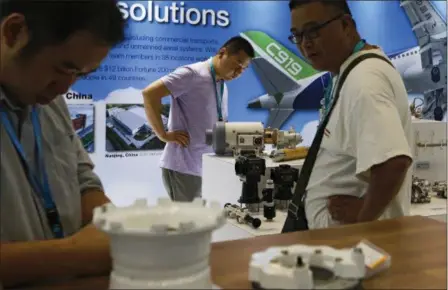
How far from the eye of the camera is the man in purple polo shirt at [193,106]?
332 cm

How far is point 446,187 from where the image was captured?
2.71m

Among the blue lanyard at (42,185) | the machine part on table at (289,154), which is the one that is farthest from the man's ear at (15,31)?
the machine part on table at (289,154)

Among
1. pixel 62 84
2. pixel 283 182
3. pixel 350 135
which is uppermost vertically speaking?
pixel 62 84

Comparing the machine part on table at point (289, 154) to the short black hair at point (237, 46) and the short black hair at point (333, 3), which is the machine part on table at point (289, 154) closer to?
the short black hair at point (237, 46)

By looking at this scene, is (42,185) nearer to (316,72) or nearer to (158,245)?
(158,245)

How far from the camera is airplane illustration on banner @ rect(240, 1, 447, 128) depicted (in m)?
4.42

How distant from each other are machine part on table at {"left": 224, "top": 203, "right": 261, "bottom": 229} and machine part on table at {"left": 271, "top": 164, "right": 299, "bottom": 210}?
0.17 m

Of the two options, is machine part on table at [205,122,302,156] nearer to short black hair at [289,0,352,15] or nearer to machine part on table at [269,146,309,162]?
machine part on table at [269,146,309,162]

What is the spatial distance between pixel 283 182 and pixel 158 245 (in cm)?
179

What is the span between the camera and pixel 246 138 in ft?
9.27

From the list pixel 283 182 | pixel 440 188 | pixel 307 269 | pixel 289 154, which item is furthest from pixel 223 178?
pixel 307 269

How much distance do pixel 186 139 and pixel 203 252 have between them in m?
2.74

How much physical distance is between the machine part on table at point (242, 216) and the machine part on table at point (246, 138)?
480mm

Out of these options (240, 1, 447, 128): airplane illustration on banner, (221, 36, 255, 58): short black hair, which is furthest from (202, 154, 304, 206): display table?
(240, 1, 447, 128): airplane illustration on banner
